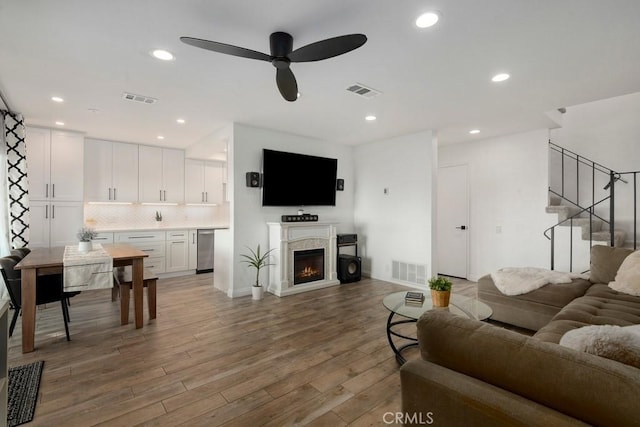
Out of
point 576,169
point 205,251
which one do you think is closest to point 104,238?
point 205,251

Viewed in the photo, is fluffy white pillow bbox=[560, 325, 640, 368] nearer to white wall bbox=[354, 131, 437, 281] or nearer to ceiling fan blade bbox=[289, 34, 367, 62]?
ceiling fan blade bbox=[289, 34, 367, 62]

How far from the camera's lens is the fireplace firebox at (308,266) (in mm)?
4945

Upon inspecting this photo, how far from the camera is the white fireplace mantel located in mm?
4699

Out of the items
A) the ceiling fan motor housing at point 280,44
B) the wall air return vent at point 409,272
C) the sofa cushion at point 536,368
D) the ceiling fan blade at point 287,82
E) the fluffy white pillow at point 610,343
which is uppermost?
the ceiling fan motor housing at point 280,44

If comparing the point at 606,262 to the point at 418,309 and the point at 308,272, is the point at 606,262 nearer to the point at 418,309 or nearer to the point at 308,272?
the point at 418,309

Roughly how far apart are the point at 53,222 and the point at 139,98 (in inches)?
114

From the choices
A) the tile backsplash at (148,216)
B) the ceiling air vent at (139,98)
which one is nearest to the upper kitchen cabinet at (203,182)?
the tile backsplash at (148,216)

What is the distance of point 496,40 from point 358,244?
4349 millimetres

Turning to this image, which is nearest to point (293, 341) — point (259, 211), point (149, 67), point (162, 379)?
point (162, 379)

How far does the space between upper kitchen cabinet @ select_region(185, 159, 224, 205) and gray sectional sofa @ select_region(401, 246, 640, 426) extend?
6.20 metres

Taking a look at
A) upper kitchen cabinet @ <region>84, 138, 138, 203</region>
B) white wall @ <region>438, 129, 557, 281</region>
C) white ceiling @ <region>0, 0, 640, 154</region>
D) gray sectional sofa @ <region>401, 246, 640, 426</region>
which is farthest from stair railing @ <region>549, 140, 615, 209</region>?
upper kitchen cabinet @ <region>84, 138, 138, 203</region>

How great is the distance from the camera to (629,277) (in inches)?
110

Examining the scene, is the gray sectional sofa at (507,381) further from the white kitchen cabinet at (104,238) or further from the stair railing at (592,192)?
the white kitchen cabinet at (104,238)

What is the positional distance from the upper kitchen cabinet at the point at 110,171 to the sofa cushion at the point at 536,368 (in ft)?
20.2
